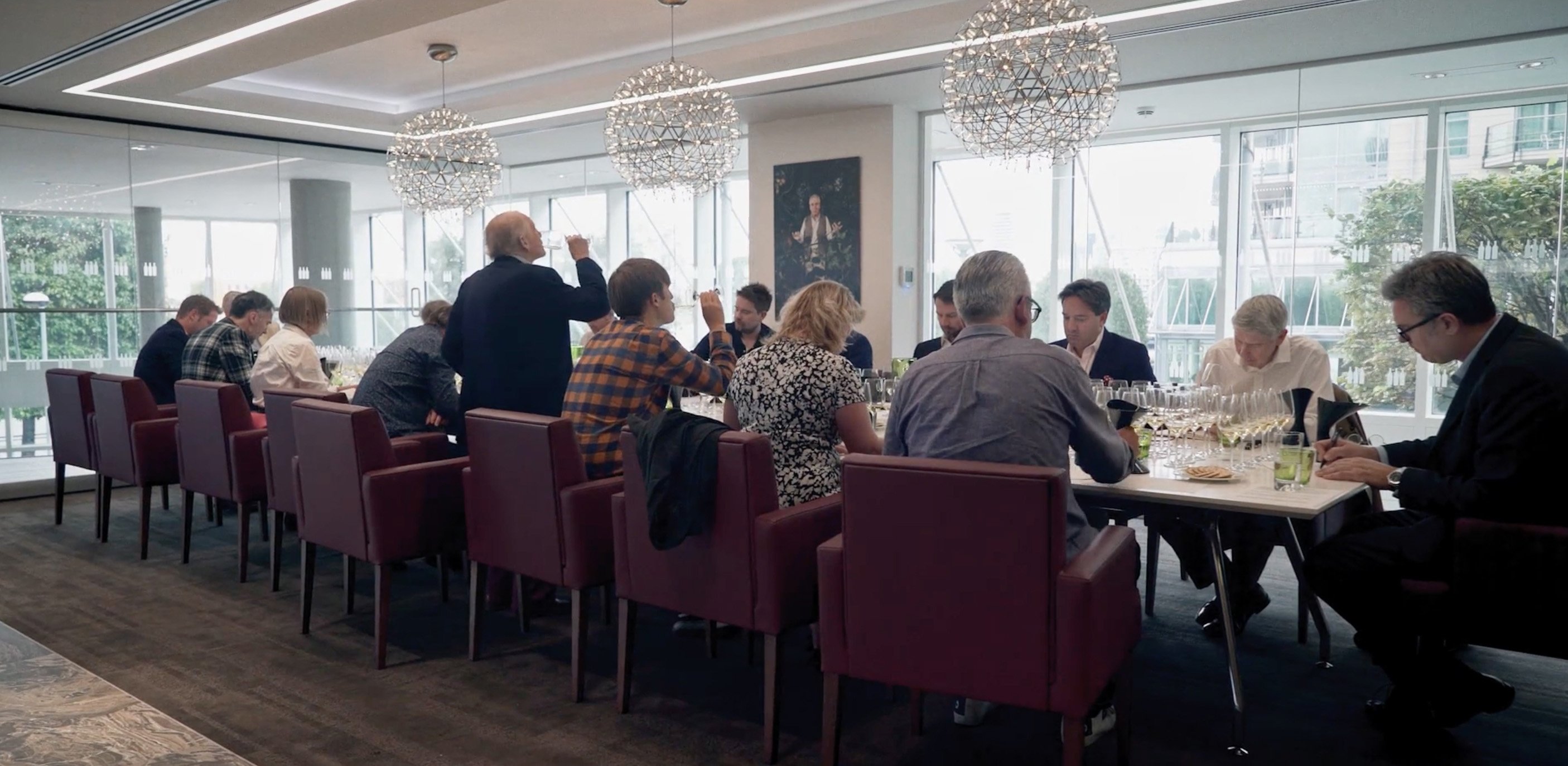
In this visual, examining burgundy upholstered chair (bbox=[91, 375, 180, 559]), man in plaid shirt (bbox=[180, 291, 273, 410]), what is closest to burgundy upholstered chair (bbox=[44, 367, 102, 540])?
burgundy upholstered chair (bbox=[91, 375, 180, 559])

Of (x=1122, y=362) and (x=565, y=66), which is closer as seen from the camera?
(x=1122, y=362)

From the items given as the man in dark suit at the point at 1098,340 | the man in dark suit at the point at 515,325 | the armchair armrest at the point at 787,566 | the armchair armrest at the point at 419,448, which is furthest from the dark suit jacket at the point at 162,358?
the man in dark suit at the point at 1098,340

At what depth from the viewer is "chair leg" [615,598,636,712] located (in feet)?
10.9

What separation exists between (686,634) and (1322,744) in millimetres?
2264

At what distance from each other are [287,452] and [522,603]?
1202 mm

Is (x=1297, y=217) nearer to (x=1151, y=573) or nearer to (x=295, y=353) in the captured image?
(x=1151, y=573)

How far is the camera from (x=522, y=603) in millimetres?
4156

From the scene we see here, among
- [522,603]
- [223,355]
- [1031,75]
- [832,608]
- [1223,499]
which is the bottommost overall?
[522,603]

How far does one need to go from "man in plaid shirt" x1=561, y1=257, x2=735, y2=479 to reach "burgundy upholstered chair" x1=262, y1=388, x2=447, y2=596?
97 cm

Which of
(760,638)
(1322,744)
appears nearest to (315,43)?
(760,638)

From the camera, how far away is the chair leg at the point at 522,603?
4148 mm

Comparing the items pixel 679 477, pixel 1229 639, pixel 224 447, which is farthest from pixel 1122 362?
pixel 224 447

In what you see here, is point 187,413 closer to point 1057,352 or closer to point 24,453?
point 24,453

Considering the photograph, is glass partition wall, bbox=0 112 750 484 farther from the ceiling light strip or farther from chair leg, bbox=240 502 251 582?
chair leg, bbox=240 502 251 582
